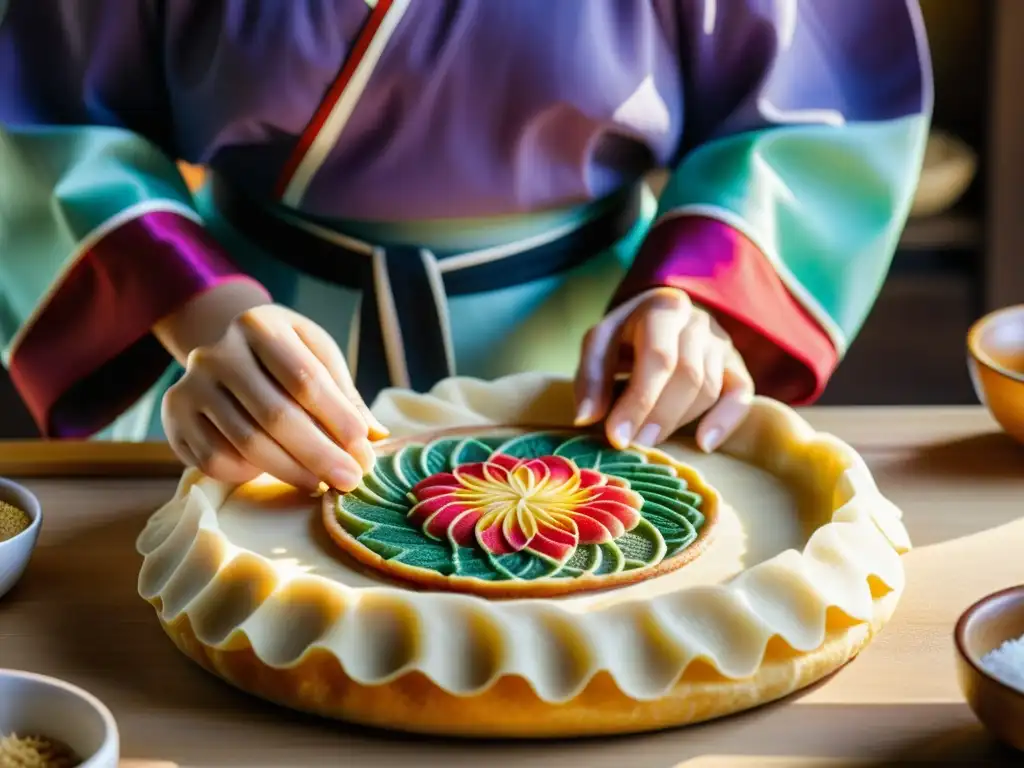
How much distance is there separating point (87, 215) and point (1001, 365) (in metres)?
0.69

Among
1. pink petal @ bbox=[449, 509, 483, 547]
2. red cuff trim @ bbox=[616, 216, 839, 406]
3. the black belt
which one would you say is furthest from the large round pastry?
the black belt

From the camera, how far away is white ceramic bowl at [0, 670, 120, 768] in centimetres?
64

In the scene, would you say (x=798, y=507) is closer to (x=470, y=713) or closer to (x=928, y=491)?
(x=928, y=491)

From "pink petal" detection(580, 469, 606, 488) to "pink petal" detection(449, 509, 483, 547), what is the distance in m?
0.08

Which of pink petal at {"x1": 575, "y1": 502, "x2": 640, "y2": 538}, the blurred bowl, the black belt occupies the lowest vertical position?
the black belt

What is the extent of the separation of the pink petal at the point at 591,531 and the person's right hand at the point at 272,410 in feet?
0.47

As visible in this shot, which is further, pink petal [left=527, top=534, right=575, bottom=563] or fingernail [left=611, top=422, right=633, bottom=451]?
fingernail [left=611, top=422, right=633, bottom=451]

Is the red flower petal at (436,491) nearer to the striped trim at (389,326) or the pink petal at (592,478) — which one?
the pink petal at (592,478)

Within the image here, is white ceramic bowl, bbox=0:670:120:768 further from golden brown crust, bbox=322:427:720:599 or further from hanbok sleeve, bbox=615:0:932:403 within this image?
hanbok sleeve, bbox=615:0:932:403

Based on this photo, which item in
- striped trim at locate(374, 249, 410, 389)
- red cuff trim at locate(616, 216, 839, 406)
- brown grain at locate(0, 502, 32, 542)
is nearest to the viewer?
brown grain at locate(0, 502, 32, 542)

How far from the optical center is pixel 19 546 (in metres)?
0.84

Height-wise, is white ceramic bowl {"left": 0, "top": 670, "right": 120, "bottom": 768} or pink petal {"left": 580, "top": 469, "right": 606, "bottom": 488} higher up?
white ceramic bowl {"left": 0, "top": 670, "right": 120, "bottom": 768}

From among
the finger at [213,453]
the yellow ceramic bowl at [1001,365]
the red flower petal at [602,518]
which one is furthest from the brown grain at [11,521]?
the yellow ceramic bowl at [1001,365]

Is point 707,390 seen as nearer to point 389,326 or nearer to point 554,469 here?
point 554,469
